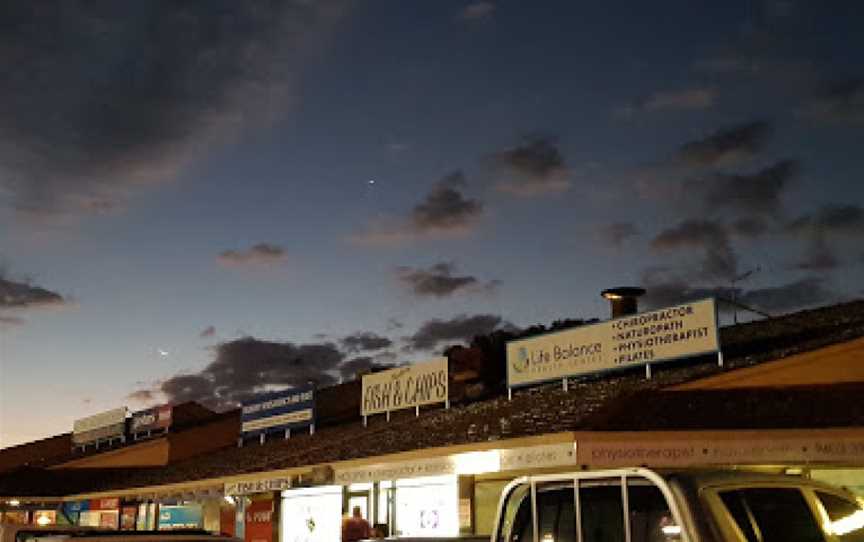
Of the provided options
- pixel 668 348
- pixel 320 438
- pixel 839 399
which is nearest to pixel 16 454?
pixel 320 438

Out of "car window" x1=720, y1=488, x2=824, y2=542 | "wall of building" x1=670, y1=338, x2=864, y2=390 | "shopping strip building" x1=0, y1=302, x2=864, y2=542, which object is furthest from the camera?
"wall of building" x1=670, y1=338, x2=864, y2=390

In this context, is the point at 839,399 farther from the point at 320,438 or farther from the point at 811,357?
the point at 320,438

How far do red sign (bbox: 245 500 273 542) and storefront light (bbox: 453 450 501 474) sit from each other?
327 inches

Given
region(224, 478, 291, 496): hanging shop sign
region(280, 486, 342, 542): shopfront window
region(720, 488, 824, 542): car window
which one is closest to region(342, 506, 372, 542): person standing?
region(224, 478, 291, 496): hanging shop sign

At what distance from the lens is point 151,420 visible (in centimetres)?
3838

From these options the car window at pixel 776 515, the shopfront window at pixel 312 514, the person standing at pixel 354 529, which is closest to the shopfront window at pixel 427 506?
the shopfront window at pixel 312 514

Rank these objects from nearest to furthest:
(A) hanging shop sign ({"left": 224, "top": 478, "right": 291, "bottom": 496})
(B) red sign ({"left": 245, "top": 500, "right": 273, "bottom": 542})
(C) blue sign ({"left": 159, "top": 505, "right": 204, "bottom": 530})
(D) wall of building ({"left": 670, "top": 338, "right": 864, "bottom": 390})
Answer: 1. (D) wall of building ({"left": 670, "top": 338, "right": 864, "bottom": 390})
2. (A) hanging shop sign ({"left": 224, "top": 478, "right": 291, "bottom": 496})
3. (B) red sign ({"left": 245, "top": 500, "right": 273, "bottom": 542})
4. (C) blue sign ({"left": 159, "top": 505, "right": 204, "bottom": 530})

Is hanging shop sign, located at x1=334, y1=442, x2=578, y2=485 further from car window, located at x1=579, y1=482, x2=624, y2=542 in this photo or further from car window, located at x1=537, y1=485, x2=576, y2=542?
car window, located at x1=579, y1=482, x2=624, y2=542

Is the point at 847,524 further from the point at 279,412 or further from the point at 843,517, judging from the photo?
the point at 279,412

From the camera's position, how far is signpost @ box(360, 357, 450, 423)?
22578 millimetres

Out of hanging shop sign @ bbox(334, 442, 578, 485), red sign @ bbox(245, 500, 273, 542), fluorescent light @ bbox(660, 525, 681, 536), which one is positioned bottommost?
fluorescent light @ bbox(660, 525, 681, 536)

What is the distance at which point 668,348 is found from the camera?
1716 centimetres

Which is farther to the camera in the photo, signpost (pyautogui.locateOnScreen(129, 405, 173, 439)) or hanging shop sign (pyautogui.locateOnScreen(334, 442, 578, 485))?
signpost (pyautogui.locateOnScreen(129, 405, 173, 439))

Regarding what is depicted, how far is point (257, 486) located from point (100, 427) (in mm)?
23247
